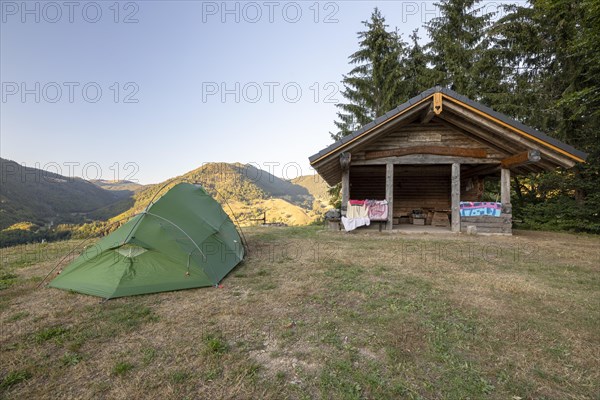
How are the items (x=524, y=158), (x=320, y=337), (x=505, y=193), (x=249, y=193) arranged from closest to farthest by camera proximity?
(x=320, y=337) → (x=524, y=158) → (x=505, y=193) → (x=249, y=193)

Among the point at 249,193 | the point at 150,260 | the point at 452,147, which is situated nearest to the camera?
the point at 150,260

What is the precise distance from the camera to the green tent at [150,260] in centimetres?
422

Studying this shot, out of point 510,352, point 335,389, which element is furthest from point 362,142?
point 335,389

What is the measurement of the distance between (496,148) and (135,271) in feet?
39.3

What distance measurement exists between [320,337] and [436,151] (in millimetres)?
9257

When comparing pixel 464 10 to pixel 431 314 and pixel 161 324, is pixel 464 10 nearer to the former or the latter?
pixel 431 314

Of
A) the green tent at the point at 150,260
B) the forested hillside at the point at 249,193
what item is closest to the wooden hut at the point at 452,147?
the green tent at the point at 150,260

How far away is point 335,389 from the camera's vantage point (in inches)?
83.1

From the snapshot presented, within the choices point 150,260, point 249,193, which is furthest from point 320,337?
point 249,193

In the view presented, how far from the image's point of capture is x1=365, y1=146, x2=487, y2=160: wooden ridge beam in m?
9.91

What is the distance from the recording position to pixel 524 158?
28.5 feet

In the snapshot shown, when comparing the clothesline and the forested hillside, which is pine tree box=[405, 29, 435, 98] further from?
the forested hillside

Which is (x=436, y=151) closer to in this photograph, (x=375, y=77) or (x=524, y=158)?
(x=524, y=158)

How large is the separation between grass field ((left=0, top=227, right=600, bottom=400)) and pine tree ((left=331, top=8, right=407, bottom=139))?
1564 cm
